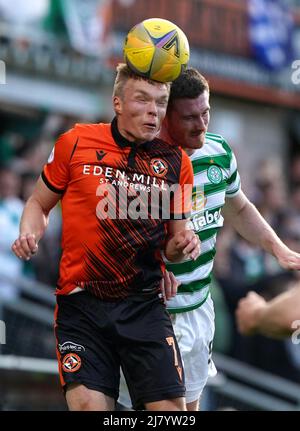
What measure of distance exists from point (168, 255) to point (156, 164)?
19.0 inches

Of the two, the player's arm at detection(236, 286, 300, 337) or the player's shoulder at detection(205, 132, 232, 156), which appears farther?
the player's shoulder at detection(205, 132, 232, 156)

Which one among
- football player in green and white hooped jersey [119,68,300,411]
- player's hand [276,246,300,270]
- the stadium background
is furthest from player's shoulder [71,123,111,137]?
the stadium background

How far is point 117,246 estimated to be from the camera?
5.01 metres

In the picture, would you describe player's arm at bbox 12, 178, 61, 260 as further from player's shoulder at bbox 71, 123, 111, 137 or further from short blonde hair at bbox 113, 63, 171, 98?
short blonde hair at bbox 113, 63, 171, 98

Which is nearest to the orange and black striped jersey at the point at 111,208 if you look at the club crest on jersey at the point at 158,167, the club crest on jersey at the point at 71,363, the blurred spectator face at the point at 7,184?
the club crest on jersey at the point at 158,167

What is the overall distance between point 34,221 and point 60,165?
321 millimetres

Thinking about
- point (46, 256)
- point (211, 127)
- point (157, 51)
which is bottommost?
point (211, 127)

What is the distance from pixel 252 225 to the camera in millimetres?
6020

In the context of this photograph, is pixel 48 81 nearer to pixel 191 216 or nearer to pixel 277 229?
pixel 277 229

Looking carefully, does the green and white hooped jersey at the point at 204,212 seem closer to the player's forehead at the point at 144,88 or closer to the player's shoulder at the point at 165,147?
the player's shoulder at the point at 165,147

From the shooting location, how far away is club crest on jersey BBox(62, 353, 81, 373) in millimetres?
4977

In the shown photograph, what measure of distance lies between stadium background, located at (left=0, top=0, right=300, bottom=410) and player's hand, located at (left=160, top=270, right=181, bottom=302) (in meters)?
3.34

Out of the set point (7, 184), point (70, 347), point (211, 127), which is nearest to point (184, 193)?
point (70, 347)

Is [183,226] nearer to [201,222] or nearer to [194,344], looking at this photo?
[201,222]
